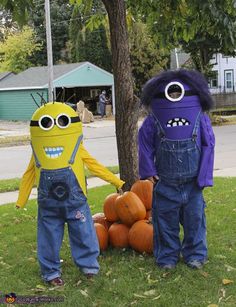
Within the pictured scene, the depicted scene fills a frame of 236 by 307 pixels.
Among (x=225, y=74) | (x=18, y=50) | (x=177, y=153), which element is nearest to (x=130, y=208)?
(x=177, y=153)

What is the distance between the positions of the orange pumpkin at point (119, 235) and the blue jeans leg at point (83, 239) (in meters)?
0.67

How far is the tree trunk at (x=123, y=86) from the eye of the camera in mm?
5227

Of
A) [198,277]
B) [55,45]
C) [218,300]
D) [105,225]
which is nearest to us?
[218,300]

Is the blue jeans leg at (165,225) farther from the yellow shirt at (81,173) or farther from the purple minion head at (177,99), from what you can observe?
the purple minion head at (177,99)

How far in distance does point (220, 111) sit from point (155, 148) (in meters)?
28.7

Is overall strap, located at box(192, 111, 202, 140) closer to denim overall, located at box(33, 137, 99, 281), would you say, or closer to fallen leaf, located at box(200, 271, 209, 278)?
denim overall, located at box(33, 137, 99, 281)

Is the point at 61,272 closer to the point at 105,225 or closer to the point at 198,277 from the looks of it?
the point at 105,225

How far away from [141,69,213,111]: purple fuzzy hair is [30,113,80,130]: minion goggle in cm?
67

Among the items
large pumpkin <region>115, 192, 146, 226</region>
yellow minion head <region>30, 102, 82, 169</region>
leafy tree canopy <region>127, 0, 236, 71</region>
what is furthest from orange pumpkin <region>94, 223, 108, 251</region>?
leafy tree canopy <region>127, 0, 236, 71</region>

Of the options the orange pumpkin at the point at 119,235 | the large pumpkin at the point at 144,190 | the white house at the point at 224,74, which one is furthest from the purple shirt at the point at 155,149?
the white house at the point at 224,74

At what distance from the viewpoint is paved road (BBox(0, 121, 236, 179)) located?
1165 cm

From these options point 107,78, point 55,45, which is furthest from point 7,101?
point 55,45

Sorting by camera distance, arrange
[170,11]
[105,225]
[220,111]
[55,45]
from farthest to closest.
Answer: [55,45] < [220,111] < [170,11] < [105,225]

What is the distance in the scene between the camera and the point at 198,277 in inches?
163
